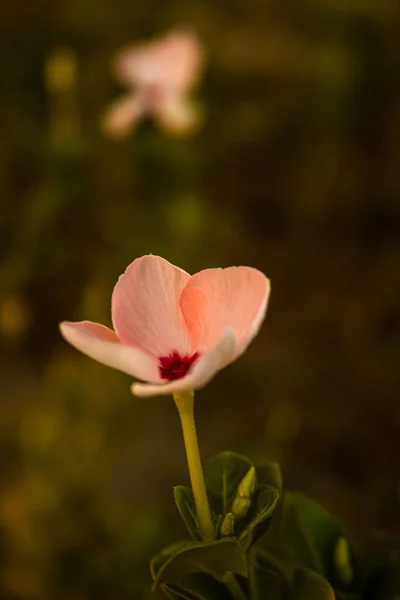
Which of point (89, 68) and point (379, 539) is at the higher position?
point (89, 68)

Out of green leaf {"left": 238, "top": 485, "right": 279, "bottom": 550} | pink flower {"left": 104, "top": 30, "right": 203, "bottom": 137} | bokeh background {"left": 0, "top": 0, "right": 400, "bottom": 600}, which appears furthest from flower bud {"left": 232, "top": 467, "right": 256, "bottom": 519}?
pink flower {"left": 104, "top": 30, "right": 203, "bottom": 137}

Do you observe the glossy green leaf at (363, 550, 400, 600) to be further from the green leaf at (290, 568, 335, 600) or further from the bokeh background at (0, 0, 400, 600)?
the bokeh background at (0, 0, 400, 600)

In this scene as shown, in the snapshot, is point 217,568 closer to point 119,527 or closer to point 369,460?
point 119,527

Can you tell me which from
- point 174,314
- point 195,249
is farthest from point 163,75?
point 174,314

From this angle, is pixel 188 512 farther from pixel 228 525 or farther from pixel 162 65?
pixel 162 65

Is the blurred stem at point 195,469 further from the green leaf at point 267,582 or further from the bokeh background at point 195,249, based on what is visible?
the bokeh background at point 195,249

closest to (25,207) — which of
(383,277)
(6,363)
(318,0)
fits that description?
(6,363)

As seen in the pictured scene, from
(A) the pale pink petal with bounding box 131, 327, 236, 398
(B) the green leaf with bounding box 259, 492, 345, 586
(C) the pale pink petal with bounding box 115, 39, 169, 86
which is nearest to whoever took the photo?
(A) the pale pink petal with bounding box 131, 327, 236, 398

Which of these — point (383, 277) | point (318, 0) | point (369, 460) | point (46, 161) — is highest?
point (318, 0)
